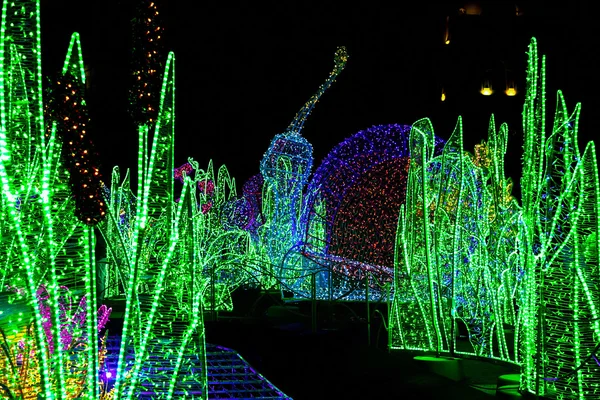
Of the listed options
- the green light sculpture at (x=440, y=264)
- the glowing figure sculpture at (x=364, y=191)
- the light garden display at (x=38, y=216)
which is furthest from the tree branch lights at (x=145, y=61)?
the glowing figure sculpture at (x=364, y=191)

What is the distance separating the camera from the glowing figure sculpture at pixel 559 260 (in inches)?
149

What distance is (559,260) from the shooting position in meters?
4.04

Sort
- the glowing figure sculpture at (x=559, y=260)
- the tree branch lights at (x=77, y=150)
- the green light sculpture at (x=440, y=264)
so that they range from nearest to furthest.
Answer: the tree branch lights at (x=77, y=150) → the glowing figure sculpture at (x=559, y=260) → the green light sculpture at (x=440, y=264)

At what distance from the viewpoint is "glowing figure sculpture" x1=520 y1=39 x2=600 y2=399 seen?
3793 millimetres

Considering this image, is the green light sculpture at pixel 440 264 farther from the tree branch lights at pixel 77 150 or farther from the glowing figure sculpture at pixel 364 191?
the tree branch lights at pixel 77 150

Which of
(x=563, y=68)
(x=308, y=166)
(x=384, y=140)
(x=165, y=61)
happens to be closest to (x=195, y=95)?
(x=308, y=166)

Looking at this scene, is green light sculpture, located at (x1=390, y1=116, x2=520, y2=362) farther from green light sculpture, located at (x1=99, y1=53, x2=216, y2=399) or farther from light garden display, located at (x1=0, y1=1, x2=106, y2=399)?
light garden display, located at (x1=0, y1=1, x2=106, y2=399)

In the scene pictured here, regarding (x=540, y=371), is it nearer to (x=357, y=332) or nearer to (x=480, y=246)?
(x=480, y=246)

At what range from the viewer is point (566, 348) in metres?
3.86

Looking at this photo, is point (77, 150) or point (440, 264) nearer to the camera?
point (77, 150)

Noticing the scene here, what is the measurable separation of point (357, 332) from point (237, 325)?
1.44 m

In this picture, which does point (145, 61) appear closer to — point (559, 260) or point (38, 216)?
point (38, 216)

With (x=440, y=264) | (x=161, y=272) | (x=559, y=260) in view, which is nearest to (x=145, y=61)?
(x=161, y=272)

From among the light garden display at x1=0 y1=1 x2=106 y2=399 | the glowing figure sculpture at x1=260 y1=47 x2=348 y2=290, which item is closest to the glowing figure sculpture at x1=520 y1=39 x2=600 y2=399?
the light garden display at x1=0 y1=1 x2=106 y2=399
